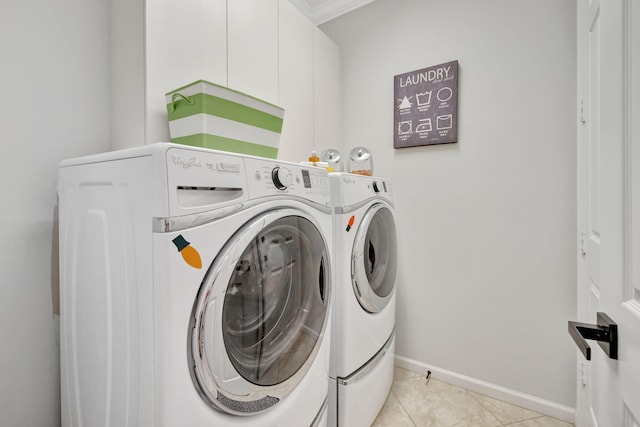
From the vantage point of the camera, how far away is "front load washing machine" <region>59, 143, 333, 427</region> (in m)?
0.66

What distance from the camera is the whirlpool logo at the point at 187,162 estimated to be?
0.67 metres

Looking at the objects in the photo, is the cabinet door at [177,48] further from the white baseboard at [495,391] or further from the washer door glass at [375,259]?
the white baseboard at [495,391]

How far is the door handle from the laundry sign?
1.46 metres

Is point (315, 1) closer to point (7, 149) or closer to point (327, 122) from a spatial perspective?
point (327, 122)

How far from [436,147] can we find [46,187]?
2029 millimetres

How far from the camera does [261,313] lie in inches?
37.6

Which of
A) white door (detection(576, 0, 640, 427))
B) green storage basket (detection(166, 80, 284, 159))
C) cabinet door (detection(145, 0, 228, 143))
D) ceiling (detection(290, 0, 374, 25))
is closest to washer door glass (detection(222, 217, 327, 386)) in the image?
green storage basket (detection(166, 80, 284, 159))

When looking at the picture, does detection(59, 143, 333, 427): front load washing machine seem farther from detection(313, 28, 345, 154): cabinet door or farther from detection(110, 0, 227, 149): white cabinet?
detection(313, 28, 345, 154): cabinet door

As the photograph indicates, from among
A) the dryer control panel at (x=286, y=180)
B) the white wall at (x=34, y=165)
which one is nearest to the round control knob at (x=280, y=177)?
the dryer control panel at (x=286, y=180)

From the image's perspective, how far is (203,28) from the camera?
1.26 metres

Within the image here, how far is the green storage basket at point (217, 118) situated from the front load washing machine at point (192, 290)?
29 centimetres

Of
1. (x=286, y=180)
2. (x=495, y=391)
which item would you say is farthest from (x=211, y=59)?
(x=495, y=391)

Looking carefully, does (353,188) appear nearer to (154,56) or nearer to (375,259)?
(375,259)

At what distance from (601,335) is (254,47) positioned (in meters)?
1.70
